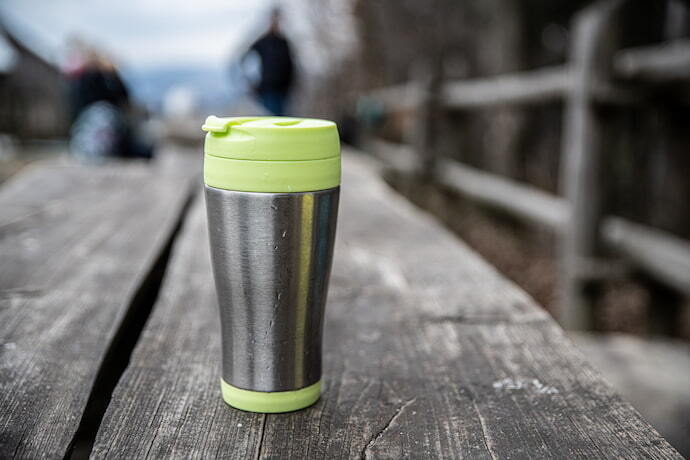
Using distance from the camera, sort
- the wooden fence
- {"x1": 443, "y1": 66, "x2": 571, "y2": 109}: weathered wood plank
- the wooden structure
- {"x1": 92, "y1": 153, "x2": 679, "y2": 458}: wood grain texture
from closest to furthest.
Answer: {"x1": 92, "y1": 153, "x2": 679, "y2": 458}: wood grain texture
the wooden fence
{"x1": 443, "y1": 66, "x2": 571, "y2": 109}: weathered wood plank
the wooden structure

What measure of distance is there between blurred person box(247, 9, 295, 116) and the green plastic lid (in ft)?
15.6

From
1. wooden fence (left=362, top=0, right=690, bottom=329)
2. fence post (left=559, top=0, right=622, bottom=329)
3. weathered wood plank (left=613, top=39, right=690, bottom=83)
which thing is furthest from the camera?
fence post (left=559, top=0, right=622, bottom=329)

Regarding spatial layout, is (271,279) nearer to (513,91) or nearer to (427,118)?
(513,91)

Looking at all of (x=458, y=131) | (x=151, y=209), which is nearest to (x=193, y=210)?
(x=151, y=209)

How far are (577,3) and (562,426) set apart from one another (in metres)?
7.42

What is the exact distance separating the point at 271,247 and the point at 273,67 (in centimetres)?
485

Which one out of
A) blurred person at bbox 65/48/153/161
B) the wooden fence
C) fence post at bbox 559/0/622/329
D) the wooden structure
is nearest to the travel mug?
the wooden fence

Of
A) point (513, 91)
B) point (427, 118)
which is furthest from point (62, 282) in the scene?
point (427, 118)

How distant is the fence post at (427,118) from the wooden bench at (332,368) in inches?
147

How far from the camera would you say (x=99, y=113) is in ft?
16.4

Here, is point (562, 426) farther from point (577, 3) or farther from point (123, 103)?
point (577, 3)

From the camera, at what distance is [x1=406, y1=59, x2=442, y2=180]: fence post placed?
5355mm

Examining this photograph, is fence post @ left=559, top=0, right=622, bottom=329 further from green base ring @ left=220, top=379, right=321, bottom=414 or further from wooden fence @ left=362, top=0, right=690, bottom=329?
green base ring @ left=220, top=379, right=321, bottom=414

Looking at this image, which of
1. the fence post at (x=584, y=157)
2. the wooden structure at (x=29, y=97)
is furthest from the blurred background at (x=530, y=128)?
the wooden structure at (x=29, y=97)
